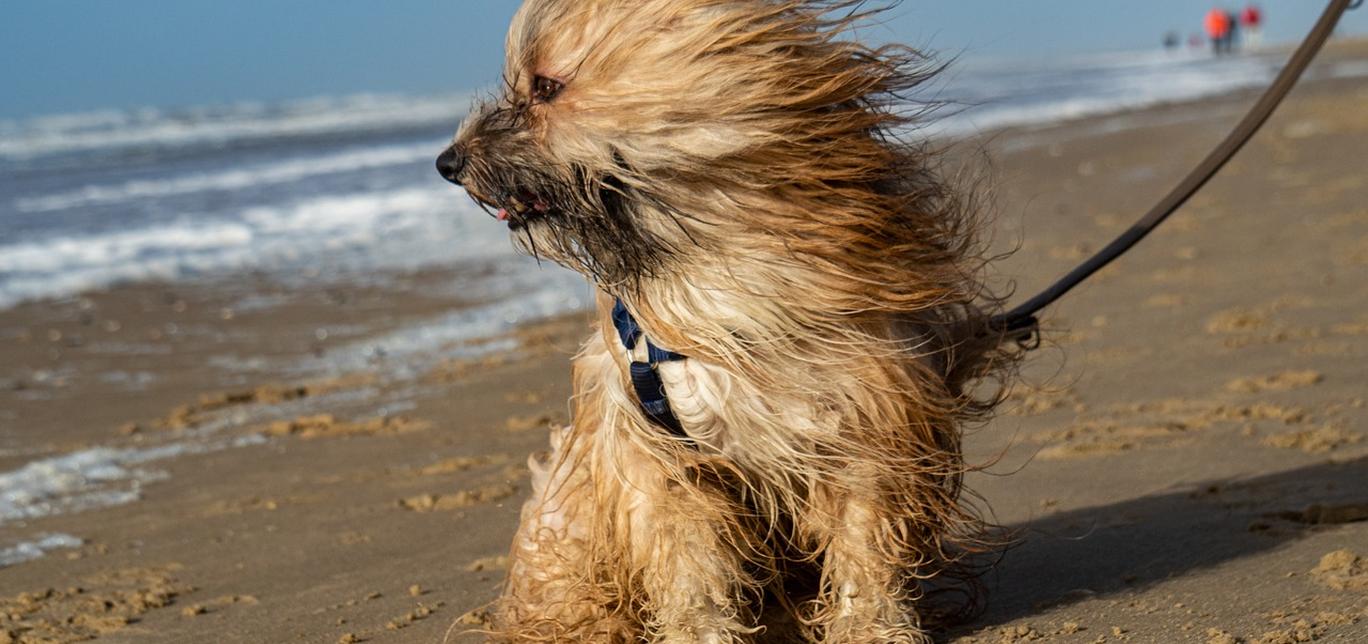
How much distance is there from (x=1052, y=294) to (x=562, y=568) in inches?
60.9

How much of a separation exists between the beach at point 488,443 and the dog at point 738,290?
1.11 feet

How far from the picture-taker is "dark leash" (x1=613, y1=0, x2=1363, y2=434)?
3.11 metres

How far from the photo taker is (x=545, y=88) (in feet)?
9.95

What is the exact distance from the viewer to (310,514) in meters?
5.39

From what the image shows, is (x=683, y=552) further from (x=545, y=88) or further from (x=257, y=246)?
(x=257, y=246)

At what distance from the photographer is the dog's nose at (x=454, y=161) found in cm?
302

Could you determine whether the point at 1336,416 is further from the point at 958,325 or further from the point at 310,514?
the point at 310,514

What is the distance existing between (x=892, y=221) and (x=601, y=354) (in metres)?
0.71

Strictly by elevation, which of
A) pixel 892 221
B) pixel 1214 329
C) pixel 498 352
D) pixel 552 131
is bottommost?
pixel 1214 329

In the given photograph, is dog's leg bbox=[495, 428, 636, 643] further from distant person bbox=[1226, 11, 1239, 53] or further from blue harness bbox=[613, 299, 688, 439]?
distant person bbox=[1226, 11, 1239, 53]

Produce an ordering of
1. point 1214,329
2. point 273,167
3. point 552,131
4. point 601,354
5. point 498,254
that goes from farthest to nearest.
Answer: point 273,167
point 498,254
point 1214,329
point 601,354
point 552,131

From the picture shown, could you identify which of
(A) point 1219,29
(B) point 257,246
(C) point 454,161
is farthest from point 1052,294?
(A) point 1219,29

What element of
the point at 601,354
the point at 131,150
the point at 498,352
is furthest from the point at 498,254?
the point at 131,150

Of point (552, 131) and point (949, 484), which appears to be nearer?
point (552, 131)
